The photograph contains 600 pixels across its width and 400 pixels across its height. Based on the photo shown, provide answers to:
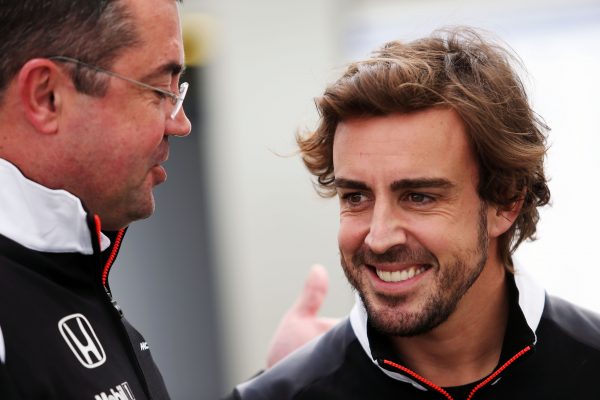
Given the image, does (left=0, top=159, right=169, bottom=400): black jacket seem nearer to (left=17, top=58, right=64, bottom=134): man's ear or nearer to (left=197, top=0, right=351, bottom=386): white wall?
(left=17, top=58, right=64, bottom=134): man's ear

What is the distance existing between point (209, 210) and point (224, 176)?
0.26 meters

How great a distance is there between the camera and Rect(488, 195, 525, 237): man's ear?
2303 millimetres

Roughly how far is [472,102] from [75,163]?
95cm

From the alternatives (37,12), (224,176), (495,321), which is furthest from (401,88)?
(224,176)

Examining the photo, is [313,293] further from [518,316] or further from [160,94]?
[160,94]

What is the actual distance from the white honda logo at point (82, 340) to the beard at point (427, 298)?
0.68 meters

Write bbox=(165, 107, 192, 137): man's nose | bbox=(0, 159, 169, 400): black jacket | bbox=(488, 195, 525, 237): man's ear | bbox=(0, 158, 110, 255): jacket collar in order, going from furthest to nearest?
bbox=(488, 195, 525, 237): man's ear < bbox=(165, 107, 192, 137): man's nose < bbox=(0, 158, 110, 255): jacket collar < bbox=(0, 159, 169, 400): black jacket

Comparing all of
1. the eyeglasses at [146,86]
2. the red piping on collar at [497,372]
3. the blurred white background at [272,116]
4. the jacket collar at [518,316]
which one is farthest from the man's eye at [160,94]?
the blurred white background at [272,116]

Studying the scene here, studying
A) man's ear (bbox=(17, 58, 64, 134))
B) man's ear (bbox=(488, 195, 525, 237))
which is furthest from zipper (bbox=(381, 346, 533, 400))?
man's ear (bbox=(17, 58, 64, 134))

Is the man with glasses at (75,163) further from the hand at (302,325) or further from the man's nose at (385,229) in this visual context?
the hand at (302,325)

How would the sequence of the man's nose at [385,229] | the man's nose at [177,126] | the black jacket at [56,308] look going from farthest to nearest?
the man's nose at [385,229], the man's nose at [177,126], the black jacket at [56,308]

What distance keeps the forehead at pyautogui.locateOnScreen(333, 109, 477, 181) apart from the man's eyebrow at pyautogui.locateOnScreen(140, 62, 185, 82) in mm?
475

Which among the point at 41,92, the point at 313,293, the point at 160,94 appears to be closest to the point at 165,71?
the point at 160,94

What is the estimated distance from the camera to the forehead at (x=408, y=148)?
2127 millimetres
